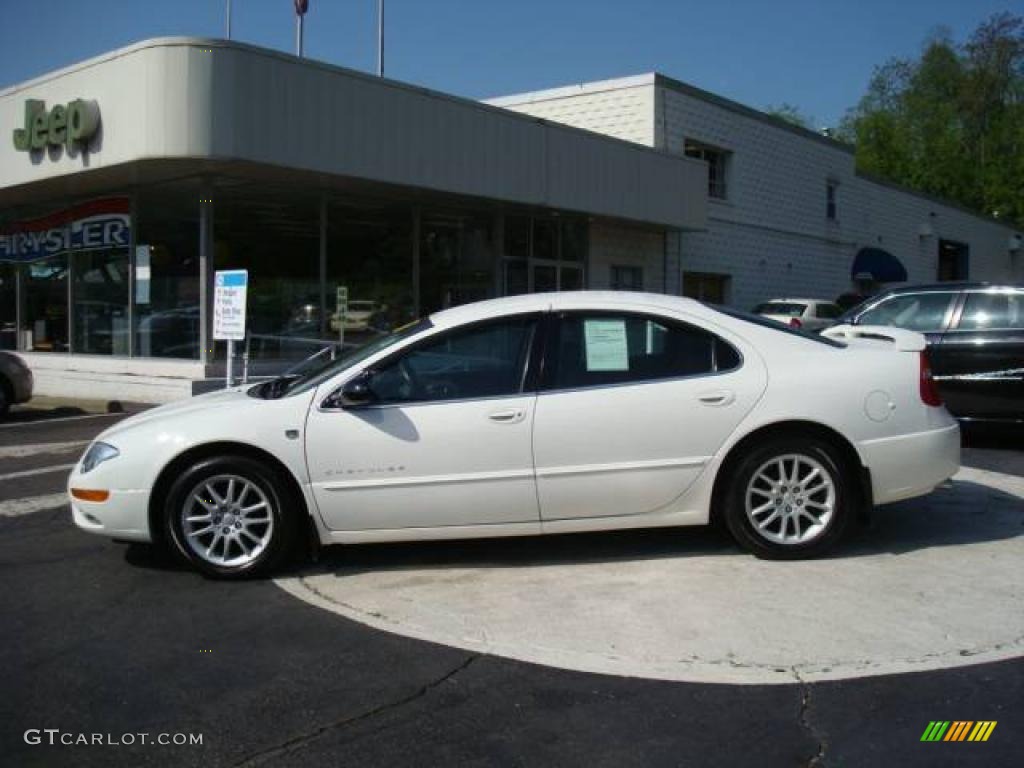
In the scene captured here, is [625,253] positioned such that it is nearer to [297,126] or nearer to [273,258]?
[273,258]

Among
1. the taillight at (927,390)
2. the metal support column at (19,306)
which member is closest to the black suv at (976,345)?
the taillight at (927,390)

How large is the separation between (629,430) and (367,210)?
1153 centimetres

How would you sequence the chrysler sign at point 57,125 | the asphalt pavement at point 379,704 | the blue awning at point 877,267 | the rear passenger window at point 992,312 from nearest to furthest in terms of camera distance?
the asphalt pavement at point 379,704, the rear passenger window at point 992,312, the chrysler sign at point 57,125, the blue awning at point 877,267

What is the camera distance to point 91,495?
525cm

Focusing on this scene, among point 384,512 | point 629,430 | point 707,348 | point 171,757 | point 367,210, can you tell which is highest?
point 367,210

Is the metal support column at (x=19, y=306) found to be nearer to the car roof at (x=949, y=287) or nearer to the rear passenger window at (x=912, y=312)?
the rear passenger window at (x=912, y=312)

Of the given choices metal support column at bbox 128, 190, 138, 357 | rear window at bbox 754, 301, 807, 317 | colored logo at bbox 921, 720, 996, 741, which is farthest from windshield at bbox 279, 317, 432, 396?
rear window at bbox 754, 301, 807, 317

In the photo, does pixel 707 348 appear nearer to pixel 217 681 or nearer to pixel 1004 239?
pixel 217 681

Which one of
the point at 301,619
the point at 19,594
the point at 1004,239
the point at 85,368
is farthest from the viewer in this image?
the point at 1004,239

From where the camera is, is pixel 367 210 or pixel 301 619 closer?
pixel 301 619

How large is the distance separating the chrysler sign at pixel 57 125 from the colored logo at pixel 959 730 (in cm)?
1294

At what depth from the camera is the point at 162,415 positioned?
5457mm

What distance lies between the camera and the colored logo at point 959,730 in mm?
3348

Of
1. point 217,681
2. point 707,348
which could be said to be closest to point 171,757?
point 217,681
